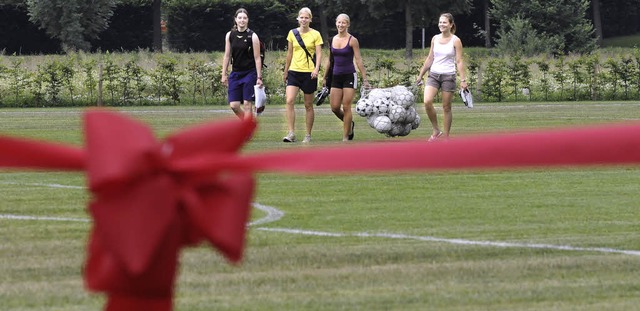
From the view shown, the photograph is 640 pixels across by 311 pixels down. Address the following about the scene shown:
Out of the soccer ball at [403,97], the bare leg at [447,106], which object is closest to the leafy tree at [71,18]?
the soccer ball at [403,97]

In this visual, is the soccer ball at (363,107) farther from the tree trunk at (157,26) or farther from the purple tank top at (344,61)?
the tree trunk at (157,26)

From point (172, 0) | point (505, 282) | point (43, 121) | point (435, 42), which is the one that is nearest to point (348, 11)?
point (172, 0)

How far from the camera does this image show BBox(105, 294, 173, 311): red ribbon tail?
98.3 inches

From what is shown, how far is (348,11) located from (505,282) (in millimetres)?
71961

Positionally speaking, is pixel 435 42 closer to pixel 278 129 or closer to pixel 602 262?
pixel 278 129

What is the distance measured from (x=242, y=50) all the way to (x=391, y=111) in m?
2.75

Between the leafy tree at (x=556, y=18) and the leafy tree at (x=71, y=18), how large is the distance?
20.1m

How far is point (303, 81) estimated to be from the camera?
19.4 m

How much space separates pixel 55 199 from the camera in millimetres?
11547

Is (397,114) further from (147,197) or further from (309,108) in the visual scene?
(147,197)

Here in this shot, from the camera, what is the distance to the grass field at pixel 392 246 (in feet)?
21.0

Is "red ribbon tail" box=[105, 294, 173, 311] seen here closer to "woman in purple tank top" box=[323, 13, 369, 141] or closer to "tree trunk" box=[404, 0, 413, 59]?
"woman in purple tank top" box=[323, 13, 369, 141]

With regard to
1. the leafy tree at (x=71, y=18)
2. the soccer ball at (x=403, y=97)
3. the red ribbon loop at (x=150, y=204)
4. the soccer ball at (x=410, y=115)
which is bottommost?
the soccer ball at (x=410, y=115)

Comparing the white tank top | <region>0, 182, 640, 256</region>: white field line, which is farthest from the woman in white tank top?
<region>0, 182, 640, 256</region>: white field line
